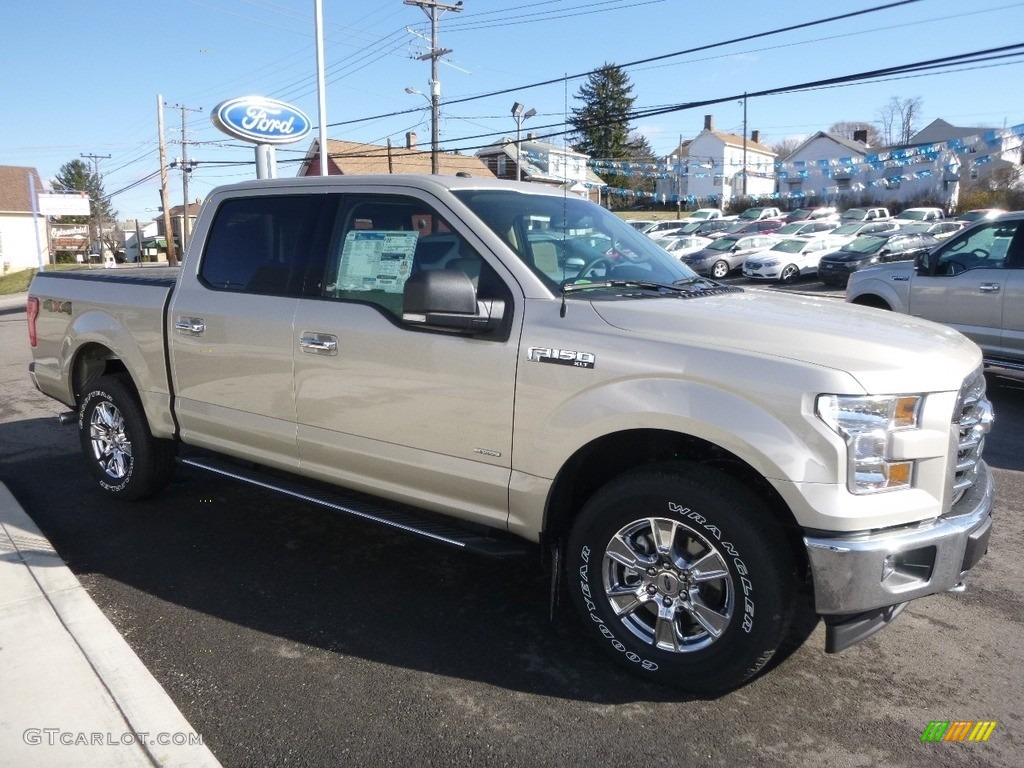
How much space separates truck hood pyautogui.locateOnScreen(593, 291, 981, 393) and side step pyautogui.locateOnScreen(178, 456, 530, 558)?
1.10 metres

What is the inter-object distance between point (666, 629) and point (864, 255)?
23.0m

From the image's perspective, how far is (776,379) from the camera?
2887mm

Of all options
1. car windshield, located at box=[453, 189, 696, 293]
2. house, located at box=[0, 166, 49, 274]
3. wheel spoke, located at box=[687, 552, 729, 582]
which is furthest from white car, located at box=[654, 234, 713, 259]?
house, located at box=[0, 166, 49, 274]

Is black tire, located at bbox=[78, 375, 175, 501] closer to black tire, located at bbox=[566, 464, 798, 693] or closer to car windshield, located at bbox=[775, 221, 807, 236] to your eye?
black tire, located at bbox=[566, 464, 798, 693]

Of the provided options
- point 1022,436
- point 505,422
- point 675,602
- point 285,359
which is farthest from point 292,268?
point 1022,436

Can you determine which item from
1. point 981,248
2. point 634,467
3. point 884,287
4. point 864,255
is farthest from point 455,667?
point 864,255

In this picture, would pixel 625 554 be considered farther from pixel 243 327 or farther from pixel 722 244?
pixel 722 244

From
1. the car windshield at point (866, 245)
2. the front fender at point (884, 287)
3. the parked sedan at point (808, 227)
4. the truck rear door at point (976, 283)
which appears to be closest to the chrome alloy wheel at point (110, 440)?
the front fender at point (884, 287)

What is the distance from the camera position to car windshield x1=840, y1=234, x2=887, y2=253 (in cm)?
2408

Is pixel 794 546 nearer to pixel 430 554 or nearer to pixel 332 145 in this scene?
pixel 430 554

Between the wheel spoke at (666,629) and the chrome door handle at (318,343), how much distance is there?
1951 mm

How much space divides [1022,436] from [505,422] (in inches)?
225

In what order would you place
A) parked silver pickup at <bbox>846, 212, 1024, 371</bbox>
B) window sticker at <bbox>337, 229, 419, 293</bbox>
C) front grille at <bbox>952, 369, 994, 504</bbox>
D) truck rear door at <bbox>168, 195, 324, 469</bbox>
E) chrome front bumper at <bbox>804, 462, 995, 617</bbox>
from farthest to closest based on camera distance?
parked silver pickup at <bbox>846, 212, 1024, 371</bbox>, truck rear door at <bbox>168, 195, 324, 469</bbox>, window sticker at <bbox>337, 229, 419, 293</bbox>, front grille at <bbox>952, 369, 994, 504</bbox>, chrome front bumper at <bbox>804, 462, 995, 617</bbox>

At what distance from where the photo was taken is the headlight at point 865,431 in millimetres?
2811
